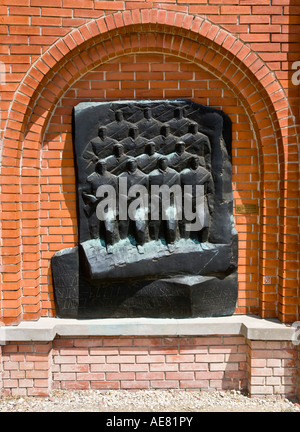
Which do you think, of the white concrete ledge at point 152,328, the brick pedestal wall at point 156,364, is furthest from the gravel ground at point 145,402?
the white concrete ledge at point 152,328

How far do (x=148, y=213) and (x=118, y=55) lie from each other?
4.78 ft

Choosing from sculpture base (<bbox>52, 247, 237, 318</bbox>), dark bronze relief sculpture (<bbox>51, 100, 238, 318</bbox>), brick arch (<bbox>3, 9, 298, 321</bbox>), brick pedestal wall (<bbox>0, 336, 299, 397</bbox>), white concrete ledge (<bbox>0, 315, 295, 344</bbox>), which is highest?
brick arch (<bbox>3, 9, 298, 321</bbox>)

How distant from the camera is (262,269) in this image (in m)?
3.19

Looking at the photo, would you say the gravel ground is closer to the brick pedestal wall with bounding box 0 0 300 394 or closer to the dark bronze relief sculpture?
the brick pedestal wall with bounding box 0 0 300 394

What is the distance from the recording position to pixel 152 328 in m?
3.11

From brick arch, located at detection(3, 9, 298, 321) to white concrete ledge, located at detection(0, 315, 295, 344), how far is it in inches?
7.4

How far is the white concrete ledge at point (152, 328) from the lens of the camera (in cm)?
302

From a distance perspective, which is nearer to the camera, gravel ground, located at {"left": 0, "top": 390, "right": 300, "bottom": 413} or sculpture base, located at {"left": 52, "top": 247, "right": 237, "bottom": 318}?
gravel ground, located at {"left": 0, "top": 390, "right": 300, "bottom": 413}

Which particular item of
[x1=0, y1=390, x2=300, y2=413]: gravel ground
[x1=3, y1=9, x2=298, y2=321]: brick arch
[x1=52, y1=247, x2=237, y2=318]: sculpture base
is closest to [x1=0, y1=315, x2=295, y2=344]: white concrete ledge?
[x1=52, y1=247, x2=237, y2=318]: sculpture base

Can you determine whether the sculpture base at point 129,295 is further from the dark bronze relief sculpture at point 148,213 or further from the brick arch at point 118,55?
the brick arch at point 118,55

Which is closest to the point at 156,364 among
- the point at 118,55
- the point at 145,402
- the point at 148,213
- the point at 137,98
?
the point at 145,402

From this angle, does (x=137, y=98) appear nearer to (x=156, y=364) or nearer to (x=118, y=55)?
(x=118, y=55)

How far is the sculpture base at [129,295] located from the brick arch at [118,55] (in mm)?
254

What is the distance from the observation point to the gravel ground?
2.99m
